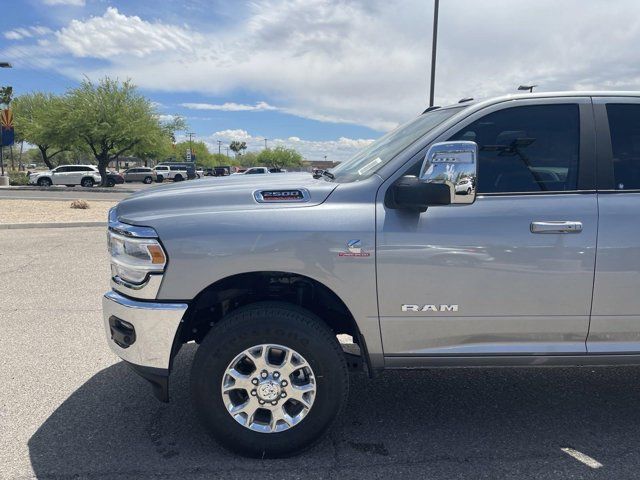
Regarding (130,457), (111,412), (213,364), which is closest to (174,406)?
(111,412)

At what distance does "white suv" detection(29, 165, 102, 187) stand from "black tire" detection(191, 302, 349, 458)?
3988 centimetres

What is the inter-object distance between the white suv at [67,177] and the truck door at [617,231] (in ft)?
133

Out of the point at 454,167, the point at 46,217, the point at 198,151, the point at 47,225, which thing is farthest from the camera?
the point at 198,151

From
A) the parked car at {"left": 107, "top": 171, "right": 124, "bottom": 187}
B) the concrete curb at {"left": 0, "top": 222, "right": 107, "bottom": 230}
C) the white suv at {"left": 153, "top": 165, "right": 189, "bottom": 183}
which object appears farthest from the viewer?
the white suv at {"left": 153, "top": 165, "right": 189, "bottom": 183}

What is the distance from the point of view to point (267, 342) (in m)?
2.71

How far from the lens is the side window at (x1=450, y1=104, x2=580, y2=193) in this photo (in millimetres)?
2859

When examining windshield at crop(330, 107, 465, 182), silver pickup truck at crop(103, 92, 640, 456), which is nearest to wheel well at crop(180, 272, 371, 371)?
silver pickup truck at crop(103, 92, 640, 456)

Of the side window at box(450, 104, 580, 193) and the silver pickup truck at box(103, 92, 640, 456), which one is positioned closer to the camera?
the silver pickup truck at box(103, 92, 640, 456)

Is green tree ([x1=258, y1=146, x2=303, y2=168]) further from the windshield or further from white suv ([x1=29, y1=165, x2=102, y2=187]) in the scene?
the windshield

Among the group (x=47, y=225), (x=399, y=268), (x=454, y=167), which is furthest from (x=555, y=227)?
(x=47, y=225)

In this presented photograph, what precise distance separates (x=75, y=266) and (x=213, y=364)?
229 inches

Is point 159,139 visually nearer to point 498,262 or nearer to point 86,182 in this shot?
point 86,182

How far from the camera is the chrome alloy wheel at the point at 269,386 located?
2.75m

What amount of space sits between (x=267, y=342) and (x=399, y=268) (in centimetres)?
80
